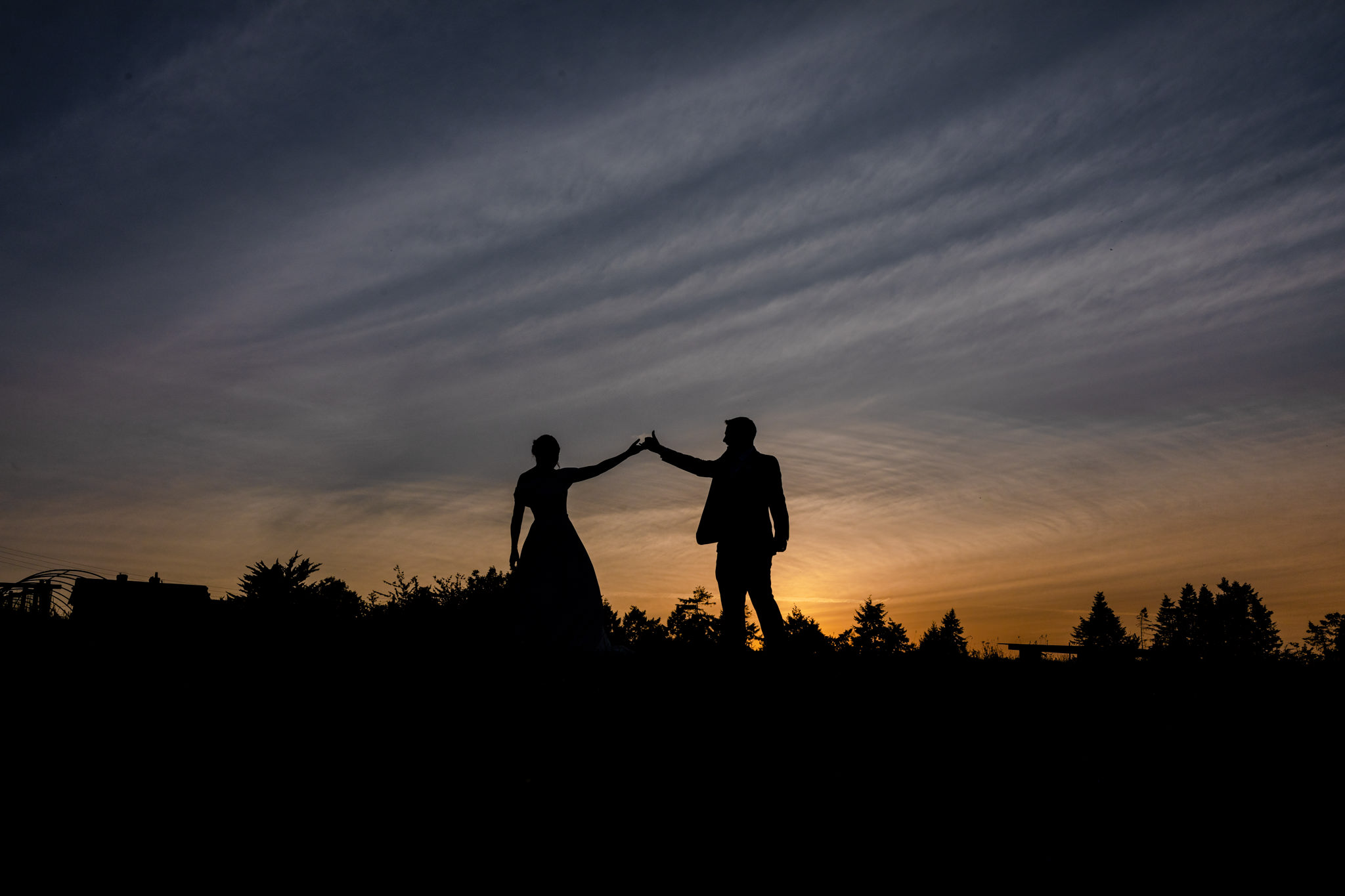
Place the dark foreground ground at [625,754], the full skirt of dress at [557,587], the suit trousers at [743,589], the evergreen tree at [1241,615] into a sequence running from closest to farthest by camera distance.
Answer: the dark foreground ground at [625,754] < the suit trousers at [743,589] < the full skirt of dress at [557,587] < the evergreen tree at [1241,615]

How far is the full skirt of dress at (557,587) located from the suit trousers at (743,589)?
205 cm

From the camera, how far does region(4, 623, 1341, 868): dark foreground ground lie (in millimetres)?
4531

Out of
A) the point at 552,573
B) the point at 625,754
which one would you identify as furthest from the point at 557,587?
the point at 625,754

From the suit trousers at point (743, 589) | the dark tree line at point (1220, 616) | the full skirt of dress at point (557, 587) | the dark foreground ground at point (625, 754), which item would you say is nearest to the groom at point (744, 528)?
the suit trousers at point (743, 589)

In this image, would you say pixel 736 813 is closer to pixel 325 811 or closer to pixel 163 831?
pixel 325 811

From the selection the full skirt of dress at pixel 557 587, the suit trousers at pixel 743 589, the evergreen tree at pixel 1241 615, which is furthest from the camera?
the evergreen tree at pixel 1241 615

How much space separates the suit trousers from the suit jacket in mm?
114

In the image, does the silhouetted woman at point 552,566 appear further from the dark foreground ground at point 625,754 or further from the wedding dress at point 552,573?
the dark foreground ground at point 625,754

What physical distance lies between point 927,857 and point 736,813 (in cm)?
92

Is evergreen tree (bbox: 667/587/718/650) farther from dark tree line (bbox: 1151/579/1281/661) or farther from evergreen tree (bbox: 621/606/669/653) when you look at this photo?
dark tree line (bbox: 1151/579/1281/661)

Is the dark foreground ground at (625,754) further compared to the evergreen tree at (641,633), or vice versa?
the evergreen tree at (641,633)

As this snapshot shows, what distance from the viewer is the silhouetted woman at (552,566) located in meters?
12.1

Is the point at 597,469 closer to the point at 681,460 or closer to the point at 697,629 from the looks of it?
the point at 681,460

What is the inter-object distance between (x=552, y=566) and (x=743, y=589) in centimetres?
262
